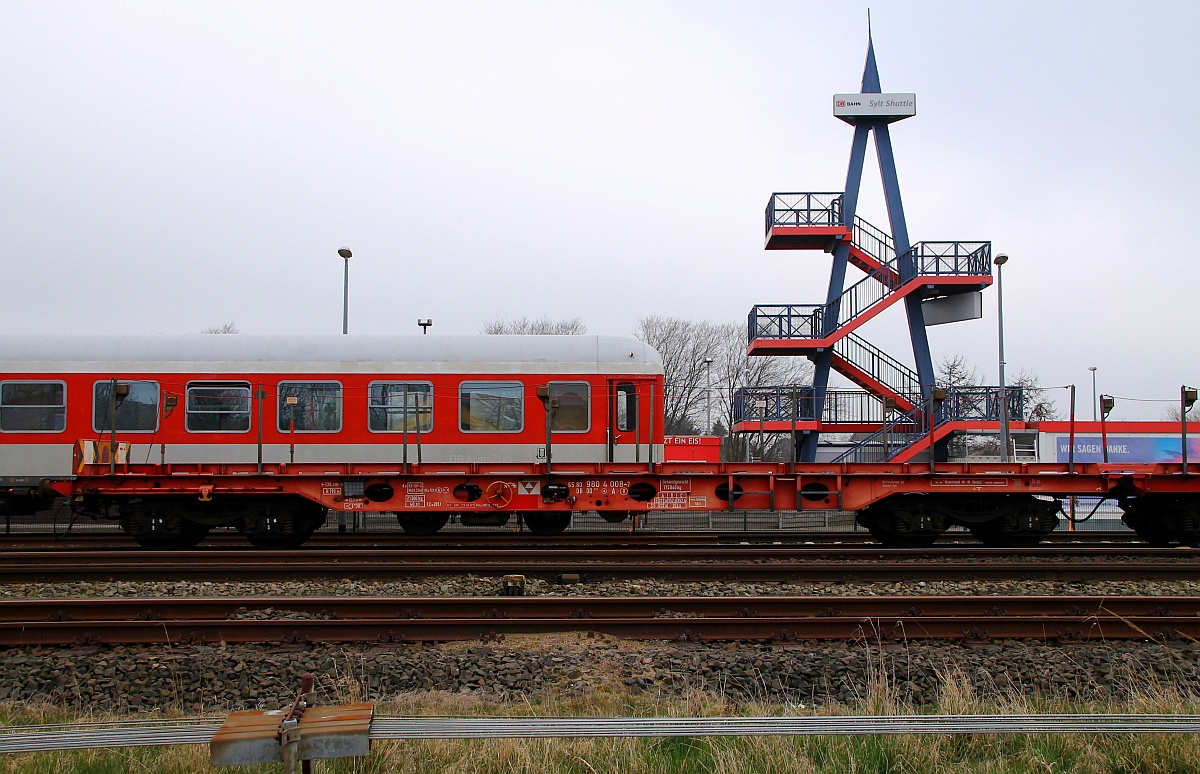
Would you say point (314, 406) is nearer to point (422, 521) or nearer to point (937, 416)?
point (422, 521)

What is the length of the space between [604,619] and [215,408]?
9.02m

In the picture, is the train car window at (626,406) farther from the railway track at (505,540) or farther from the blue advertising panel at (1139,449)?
the blue advertising panel at (1139,449)

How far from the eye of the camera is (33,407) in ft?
43.1

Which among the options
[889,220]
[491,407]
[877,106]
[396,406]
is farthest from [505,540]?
[877,106]

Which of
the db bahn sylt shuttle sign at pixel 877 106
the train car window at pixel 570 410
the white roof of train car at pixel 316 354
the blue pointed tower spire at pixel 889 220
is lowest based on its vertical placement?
the train car window at pixel 570 410

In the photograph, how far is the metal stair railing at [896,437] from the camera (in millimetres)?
19984

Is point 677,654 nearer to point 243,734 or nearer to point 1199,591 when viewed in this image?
point 243,734

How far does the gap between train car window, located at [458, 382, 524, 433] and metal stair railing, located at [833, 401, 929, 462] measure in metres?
10.2

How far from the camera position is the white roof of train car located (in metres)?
13.2

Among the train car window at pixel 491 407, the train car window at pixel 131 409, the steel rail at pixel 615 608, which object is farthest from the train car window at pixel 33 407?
the train car window at pixel 491 407

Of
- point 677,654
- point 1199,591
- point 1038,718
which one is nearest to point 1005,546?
point 1199,591

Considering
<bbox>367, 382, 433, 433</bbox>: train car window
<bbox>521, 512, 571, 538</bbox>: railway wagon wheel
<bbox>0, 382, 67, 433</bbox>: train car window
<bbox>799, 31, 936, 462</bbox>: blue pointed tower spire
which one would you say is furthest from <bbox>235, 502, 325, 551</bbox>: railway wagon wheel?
<bbox>799, 31, 936, 462</bbox>: blue pointed tower spire

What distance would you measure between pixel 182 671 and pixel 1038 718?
6461mm

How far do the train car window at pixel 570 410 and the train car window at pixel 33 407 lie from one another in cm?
869
